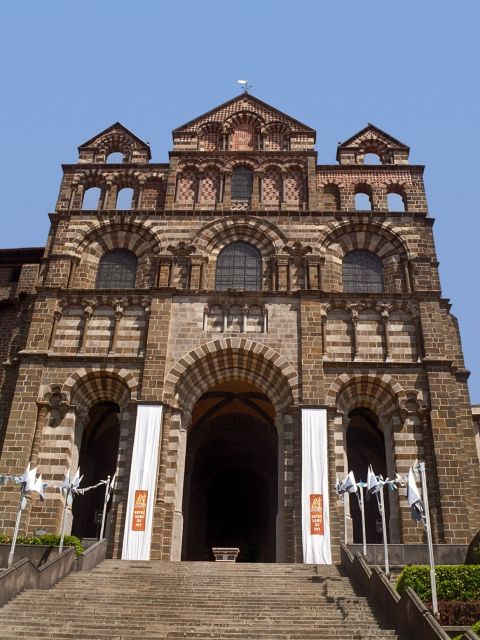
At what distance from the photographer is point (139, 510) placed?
2230cm

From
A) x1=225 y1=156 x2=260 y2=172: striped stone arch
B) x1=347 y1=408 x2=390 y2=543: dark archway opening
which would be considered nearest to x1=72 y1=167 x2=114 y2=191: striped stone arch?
x1=225 y1=156 x2=260 y2=172: striped stone arch

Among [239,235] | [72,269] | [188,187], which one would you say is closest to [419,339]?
[239,235]

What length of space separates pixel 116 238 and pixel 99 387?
7.72 metres

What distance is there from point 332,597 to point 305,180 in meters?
20.7

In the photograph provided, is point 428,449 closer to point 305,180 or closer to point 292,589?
point 292,589

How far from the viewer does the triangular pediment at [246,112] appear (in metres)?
32.5

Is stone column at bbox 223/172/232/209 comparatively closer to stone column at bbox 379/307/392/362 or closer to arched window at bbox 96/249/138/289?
arched window at bbox 96/249/138/289

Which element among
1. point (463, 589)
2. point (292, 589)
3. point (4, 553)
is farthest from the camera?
point (4, 553)

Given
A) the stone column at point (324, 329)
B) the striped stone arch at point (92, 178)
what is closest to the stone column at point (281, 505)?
the stone column at point (324, 329)

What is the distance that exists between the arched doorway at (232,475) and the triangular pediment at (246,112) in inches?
556

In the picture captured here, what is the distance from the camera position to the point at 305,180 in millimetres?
30594

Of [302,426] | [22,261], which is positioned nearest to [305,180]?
[302,426]

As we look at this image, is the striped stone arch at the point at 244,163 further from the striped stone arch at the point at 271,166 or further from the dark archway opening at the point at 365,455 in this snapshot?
the dark archway opening at the point at 365,455

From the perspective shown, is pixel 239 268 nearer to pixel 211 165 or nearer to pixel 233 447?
pixel 211 165
